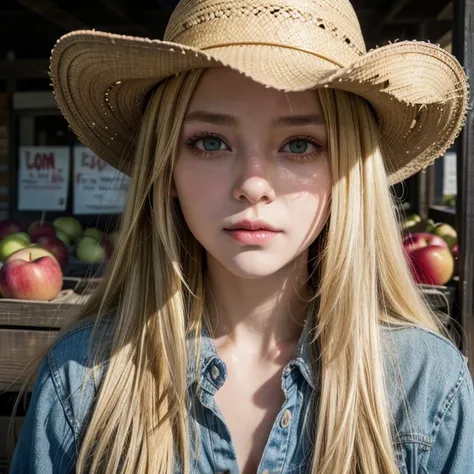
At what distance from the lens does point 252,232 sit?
1.17 metres

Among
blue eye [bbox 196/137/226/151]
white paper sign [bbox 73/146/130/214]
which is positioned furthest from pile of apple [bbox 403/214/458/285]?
white paper sign [bbox 73/146/130/214]

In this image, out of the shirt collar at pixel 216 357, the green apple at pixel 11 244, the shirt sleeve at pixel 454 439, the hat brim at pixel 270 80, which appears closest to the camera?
the hat brim at pixel 270 80

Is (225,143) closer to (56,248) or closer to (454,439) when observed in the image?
(454,439)

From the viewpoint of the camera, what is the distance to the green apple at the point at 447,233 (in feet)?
9.43

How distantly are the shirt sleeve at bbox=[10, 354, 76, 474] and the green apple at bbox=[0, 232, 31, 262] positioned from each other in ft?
5.03

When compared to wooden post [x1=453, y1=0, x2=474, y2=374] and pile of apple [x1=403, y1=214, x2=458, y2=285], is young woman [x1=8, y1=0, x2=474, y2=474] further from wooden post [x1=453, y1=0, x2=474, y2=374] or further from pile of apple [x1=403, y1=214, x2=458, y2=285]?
pile of apple [x1=403, y1=214, x2=458, y2=285]

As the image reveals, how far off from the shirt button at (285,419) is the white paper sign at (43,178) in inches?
161

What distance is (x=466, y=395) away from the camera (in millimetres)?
1252

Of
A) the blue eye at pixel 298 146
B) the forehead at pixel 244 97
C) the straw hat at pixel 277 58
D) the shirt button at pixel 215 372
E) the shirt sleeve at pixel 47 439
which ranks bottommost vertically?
the shirt sleeve at pixel 47 439

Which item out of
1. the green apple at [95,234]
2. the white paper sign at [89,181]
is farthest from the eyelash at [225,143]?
the white paper sign at [89,181]

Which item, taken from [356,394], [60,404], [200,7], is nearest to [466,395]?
[356,394]

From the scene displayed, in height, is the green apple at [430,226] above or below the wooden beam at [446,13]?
below

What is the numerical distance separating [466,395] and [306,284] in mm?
408

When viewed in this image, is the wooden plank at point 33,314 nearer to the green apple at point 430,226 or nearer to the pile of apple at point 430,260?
the pile of apple at point 430,260
